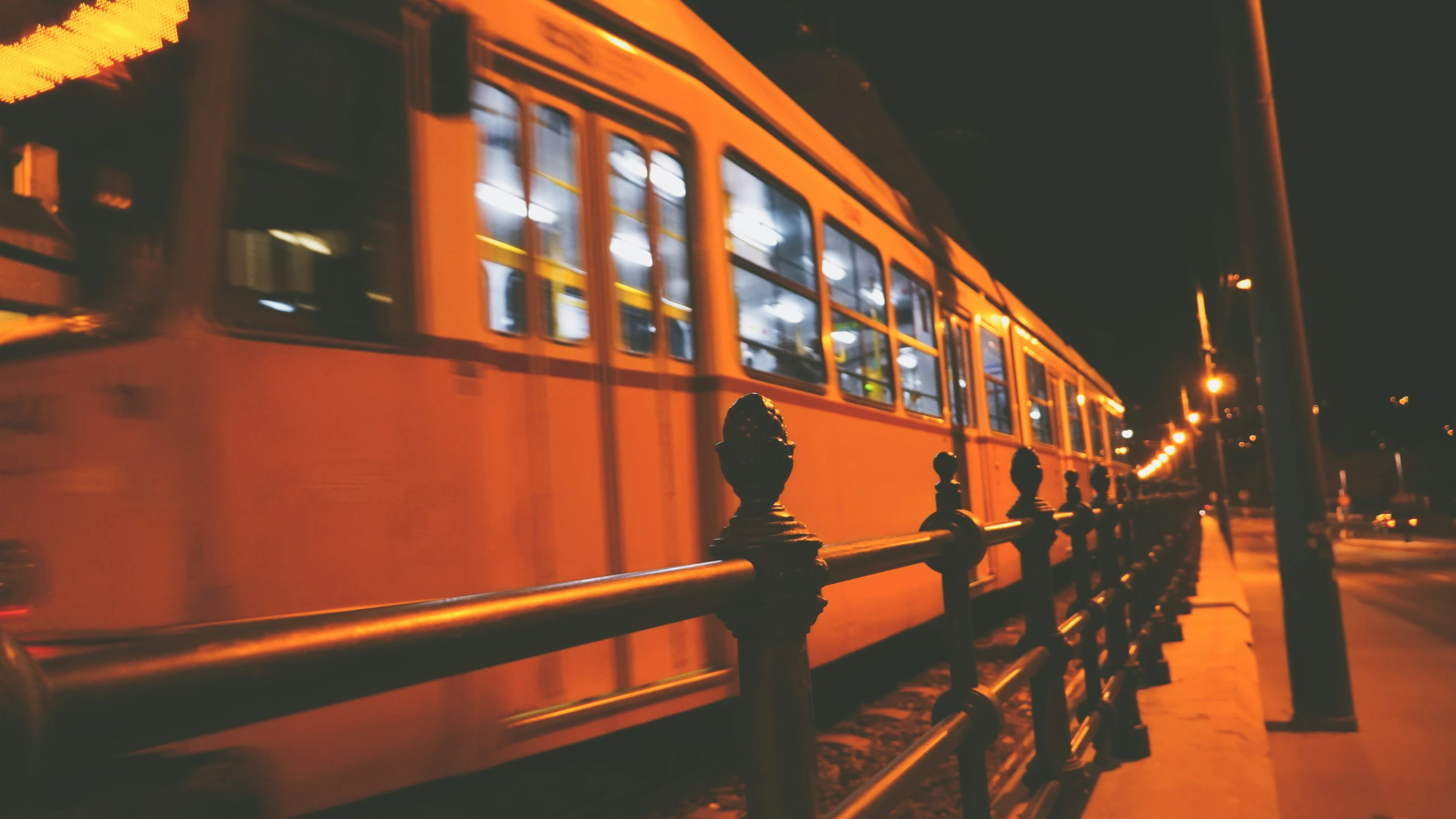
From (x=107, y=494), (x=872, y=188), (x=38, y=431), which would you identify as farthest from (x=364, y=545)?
(x=872, y=188)

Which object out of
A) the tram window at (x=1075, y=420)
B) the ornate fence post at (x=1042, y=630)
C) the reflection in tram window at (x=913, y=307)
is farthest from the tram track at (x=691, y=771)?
the tram window at (x=1075, y=420)

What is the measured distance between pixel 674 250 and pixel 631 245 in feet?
0.88

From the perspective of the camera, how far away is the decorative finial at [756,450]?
4.50ft

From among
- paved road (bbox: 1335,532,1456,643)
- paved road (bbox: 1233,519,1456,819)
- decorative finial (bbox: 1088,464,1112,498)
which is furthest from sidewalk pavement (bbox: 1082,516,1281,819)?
paved road (bbox: 1335,532,1456,643)

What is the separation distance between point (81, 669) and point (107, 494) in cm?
A: 237

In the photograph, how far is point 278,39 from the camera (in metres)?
3.18

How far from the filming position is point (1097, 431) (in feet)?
54.8

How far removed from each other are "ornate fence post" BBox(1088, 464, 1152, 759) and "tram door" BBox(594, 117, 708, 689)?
1884 millimetres

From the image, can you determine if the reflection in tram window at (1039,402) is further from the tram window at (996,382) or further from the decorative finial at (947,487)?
Result: the decorative finial at (947,487)

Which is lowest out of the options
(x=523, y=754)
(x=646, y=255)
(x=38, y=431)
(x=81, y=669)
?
(x=523, y=754)

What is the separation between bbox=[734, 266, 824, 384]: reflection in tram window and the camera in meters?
4.73

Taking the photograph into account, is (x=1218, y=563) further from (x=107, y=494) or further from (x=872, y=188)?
(x=107, y=494)

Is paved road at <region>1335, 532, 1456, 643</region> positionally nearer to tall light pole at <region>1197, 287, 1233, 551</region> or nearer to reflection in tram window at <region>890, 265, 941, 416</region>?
tall light pole at <region>1197, 287, 1233, 551</region>

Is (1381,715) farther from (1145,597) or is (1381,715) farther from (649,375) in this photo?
(649,375)
